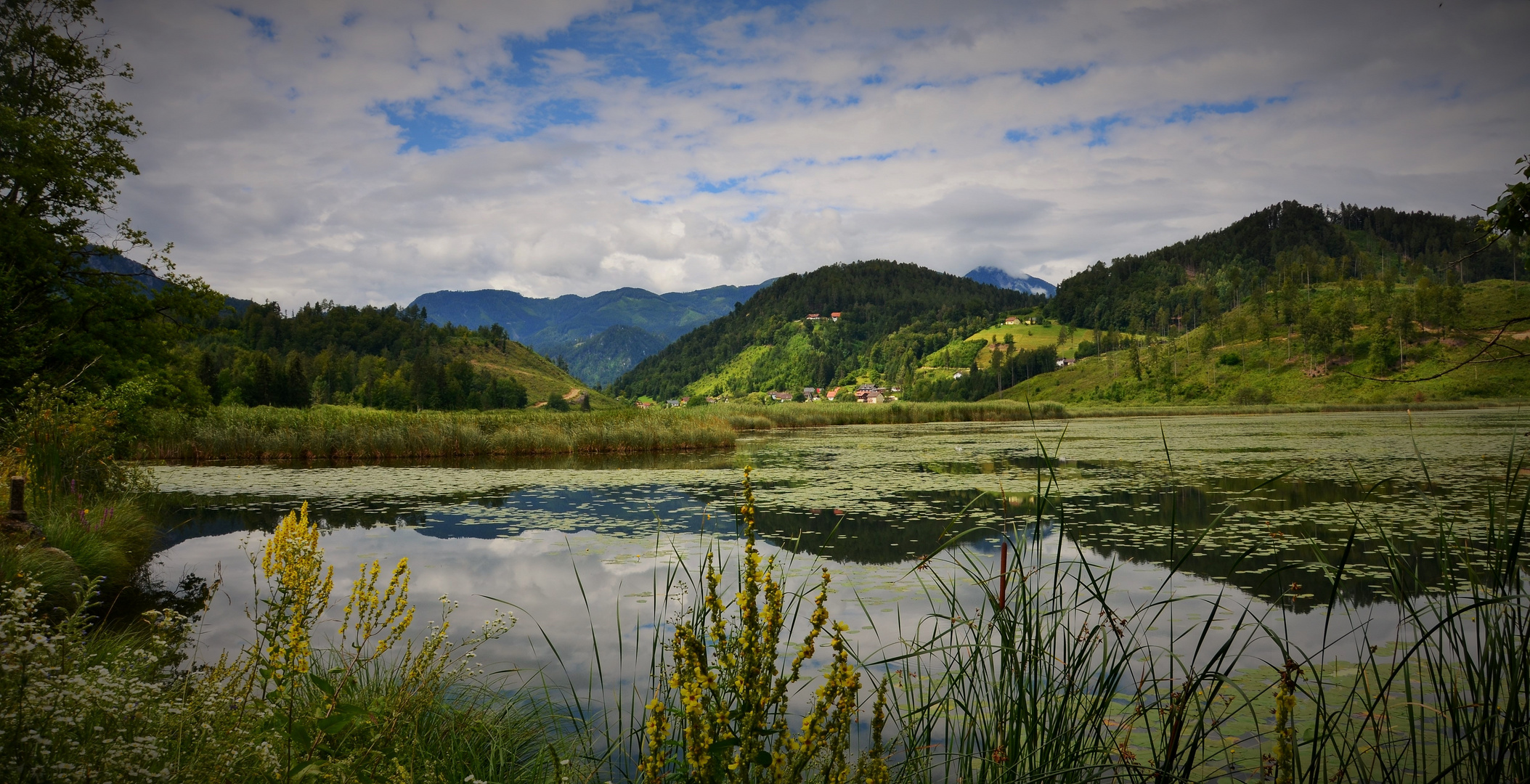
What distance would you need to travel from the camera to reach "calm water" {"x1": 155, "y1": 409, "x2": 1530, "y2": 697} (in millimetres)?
6574

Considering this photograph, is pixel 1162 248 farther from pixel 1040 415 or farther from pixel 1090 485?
pixel 1090 485

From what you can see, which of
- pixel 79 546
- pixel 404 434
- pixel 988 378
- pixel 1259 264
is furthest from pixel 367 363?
pixel 1259 264

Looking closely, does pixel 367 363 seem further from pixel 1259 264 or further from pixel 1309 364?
pixel 1259 264

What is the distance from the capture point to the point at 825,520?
37.5 feet

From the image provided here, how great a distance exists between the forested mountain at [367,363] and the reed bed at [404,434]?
139ft

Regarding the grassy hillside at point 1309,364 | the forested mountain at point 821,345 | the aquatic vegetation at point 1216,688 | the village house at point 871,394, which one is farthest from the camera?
the forested mountain at point 821,345

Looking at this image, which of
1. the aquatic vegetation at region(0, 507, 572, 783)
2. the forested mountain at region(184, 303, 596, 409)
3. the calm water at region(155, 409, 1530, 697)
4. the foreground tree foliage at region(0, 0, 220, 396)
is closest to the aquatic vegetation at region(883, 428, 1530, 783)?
the calm water at region(155, 409, 1530, 697)

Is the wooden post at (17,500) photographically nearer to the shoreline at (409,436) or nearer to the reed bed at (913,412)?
the shoreline at (409,436)

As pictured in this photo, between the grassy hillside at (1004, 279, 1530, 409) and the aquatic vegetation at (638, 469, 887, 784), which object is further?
the grassy hillside at (1004, 279, 1530, 409)

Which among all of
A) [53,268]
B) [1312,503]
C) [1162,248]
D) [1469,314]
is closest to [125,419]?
[53,268]

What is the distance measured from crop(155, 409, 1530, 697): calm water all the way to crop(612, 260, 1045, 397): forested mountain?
11441cm

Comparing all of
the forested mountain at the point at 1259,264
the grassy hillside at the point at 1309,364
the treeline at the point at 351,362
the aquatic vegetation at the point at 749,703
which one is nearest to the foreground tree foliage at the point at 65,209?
the aquatic vegetation at the point at 749,703

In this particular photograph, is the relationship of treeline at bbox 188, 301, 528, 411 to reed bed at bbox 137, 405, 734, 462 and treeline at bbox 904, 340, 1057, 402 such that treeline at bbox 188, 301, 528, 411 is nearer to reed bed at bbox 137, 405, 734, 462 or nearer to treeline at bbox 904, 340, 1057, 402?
reed bed at bbox 137, 405, 734, 462

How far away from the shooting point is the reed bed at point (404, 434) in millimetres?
23781
